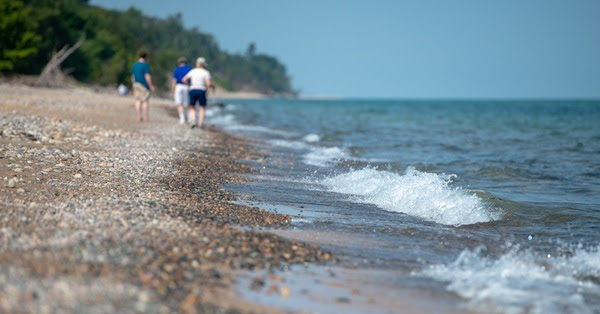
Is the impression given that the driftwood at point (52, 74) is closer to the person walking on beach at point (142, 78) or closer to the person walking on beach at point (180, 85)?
the person walking on beach at point (180, 85)

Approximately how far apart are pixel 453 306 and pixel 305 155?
10.6 m

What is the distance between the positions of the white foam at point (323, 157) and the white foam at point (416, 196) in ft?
8.45

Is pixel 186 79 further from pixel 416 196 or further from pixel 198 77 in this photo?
pixel 416 196

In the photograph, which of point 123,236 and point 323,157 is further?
point 323,157

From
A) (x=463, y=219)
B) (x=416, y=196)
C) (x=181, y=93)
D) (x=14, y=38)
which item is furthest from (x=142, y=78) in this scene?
(x=14, y=38)

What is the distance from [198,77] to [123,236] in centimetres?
1261

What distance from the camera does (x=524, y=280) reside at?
494 cm

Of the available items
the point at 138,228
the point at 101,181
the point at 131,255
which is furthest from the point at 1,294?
the point at 101,181

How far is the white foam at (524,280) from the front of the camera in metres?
4.41

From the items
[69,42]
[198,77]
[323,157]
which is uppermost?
[69,42]

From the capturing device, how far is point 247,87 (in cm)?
18500

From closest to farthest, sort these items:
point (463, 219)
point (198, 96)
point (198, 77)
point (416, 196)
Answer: point (463, 219) → point (416, 196) → point (198, 77) → point (198, 96)

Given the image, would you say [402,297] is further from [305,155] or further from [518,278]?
[305,155]

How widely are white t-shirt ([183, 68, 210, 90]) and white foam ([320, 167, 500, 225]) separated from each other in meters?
7.56
